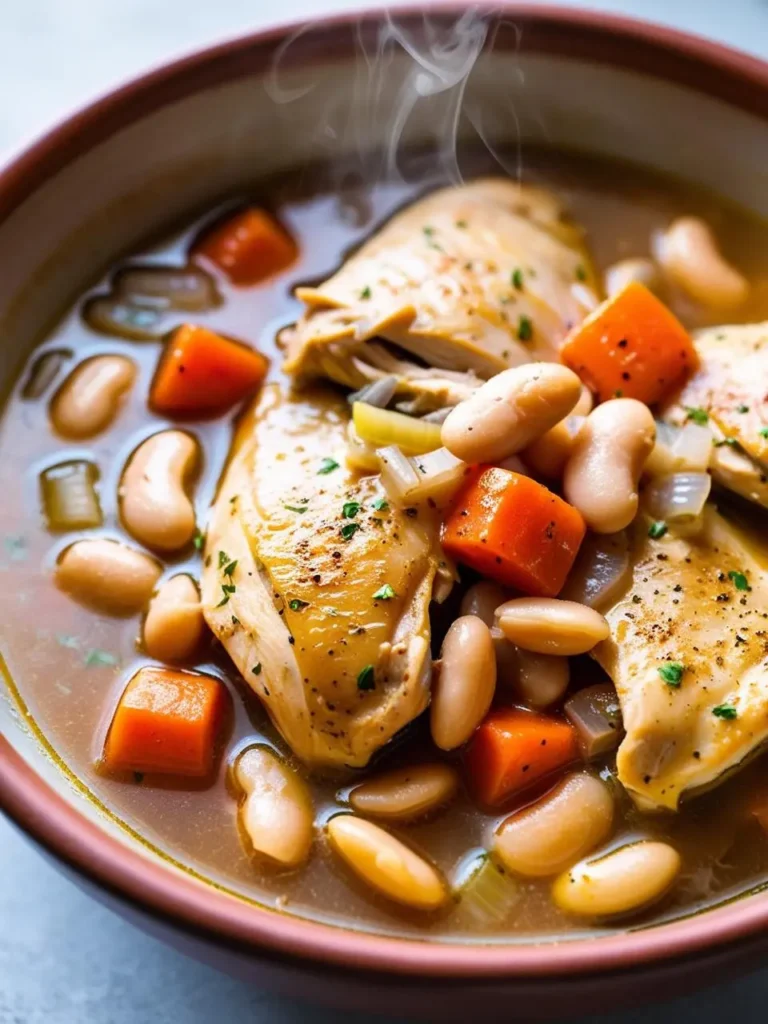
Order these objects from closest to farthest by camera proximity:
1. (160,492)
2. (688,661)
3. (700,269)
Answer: (688,661), (160,492), (700,269)

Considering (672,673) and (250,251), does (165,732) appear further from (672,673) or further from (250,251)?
(250,251)

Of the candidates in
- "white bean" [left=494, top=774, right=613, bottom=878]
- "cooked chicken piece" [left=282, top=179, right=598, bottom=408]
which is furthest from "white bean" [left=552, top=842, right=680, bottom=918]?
"cooked chicken piece" [left=282, top=179, right=598, bottom=408]

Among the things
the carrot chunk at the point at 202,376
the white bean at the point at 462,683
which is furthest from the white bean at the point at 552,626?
the carrot chunk at the point at 202,376

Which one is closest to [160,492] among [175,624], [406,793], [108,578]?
[108,578]

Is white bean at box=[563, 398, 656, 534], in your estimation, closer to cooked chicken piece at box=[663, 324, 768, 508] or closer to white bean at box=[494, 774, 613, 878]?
cooked chicken piece at box=[663, 324, 768, 508]

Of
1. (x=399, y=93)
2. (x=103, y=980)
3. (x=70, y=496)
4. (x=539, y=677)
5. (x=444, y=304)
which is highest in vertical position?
(x=399, y=93)

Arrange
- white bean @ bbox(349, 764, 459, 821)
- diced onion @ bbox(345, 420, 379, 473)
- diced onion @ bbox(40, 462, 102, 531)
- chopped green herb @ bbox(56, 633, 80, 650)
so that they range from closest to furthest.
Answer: white bean @ bbox(349, 764, 459, 821) → diced onion @ bbox(345, 420, 379, 473) → chopped green herb @ bbox(56, 633, 80, 650) → diced onion @ bbox(40, 462, 102, 531)
